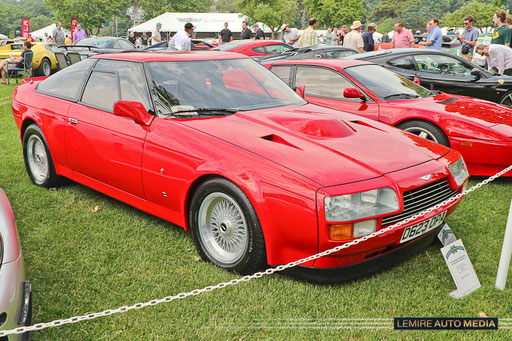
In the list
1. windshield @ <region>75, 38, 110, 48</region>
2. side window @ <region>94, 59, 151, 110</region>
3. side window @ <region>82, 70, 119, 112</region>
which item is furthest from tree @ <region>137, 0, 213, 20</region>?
side window @ <region>94, 59, 151, 110</region>

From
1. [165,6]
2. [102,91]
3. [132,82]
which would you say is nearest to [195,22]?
[165,6]

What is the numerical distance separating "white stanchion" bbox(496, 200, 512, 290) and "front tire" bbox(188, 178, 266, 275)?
1.56m

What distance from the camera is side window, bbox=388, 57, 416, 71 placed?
7523 millimetres

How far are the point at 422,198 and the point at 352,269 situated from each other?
2.20 feet

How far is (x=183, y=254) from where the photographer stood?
369cm

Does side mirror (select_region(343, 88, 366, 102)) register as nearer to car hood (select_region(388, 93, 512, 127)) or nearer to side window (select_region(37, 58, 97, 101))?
car hood (select_region(388, 93, 512, 127))

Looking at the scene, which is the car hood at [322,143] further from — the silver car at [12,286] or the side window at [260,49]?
the side window at [260,49]

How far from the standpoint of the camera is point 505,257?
3.05 metres

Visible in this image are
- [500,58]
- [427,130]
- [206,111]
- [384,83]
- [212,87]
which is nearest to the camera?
[206,111]

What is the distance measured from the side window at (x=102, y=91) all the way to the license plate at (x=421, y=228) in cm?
260

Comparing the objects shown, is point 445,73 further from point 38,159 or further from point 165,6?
point 165,6

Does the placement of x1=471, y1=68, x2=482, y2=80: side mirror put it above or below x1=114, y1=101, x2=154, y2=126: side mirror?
below

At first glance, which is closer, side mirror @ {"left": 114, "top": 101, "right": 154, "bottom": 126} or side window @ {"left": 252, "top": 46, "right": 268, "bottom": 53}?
side mirror @ {"left": 114, "top": 101, "right": 154, "bottom": 126}

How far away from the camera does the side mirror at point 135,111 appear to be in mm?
3654
